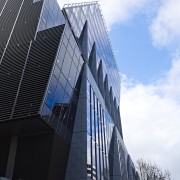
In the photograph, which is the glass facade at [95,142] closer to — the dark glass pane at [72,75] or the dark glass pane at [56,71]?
the dark glass pane at [72,75]

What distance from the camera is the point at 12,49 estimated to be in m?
26.4

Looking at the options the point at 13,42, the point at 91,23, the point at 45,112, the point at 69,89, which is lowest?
the point at 45,112

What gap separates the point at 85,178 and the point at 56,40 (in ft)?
39.1

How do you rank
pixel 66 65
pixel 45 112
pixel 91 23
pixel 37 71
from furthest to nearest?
pixel 91 23 < pixel 66 65 < pixel 37 71 < pixel 45 112

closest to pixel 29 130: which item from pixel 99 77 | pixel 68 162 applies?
pixel 68 162

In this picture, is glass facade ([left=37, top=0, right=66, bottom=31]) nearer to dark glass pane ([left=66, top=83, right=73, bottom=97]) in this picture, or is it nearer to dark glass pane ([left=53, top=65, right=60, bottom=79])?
dark glass pane ([left=53, top=65, right=60, bottom=79])

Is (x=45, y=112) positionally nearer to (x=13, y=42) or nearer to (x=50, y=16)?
(x=13, y=42)

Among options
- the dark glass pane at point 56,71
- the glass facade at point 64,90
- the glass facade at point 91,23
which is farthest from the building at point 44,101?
the glass facade at point 91,23

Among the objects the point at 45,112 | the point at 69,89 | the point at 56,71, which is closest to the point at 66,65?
the point at 69,89

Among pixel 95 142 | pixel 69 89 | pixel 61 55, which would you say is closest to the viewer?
pixel 61 55

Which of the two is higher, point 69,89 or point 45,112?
point 69,89

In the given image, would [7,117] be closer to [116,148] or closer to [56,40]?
[56,40]

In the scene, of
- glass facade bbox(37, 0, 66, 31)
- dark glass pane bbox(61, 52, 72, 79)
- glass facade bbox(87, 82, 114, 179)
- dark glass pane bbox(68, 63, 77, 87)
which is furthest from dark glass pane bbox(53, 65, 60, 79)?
glass facade bbox(87, 82, 114, 179)

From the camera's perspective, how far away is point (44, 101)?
72.5 feet
